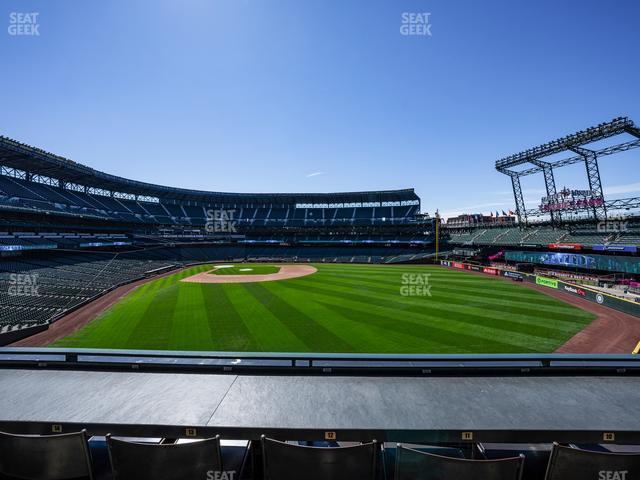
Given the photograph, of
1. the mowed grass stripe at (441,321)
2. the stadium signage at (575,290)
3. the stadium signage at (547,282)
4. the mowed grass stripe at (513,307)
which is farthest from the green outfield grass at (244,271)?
the stadium signage at (575,290)

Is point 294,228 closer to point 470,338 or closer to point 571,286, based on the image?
point 571,286

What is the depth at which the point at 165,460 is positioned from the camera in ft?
11.4

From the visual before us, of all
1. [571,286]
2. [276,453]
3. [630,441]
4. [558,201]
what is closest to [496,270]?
[571,286]

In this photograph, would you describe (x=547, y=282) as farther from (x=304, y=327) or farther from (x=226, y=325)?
(x=226, y=325)

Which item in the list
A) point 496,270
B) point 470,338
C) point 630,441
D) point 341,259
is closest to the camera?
point 630,441

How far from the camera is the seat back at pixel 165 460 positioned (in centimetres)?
345

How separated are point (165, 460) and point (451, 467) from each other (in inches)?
135

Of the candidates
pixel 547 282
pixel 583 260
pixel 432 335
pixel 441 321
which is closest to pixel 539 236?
pixel 583 260

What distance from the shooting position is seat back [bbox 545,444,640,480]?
3.32m

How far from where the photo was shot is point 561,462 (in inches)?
135

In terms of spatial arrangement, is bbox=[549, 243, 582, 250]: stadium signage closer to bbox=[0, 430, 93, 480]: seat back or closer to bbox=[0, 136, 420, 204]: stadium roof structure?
bbox=[0, 136, 420, 204]: stadium roof structure

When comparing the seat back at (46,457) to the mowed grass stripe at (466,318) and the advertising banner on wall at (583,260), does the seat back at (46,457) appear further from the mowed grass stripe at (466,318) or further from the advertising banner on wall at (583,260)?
the advertising banner on wall at (583,260)

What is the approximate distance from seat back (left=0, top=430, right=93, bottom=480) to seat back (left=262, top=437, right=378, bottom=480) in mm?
2397

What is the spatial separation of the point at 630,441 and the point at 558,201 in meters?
62.4
